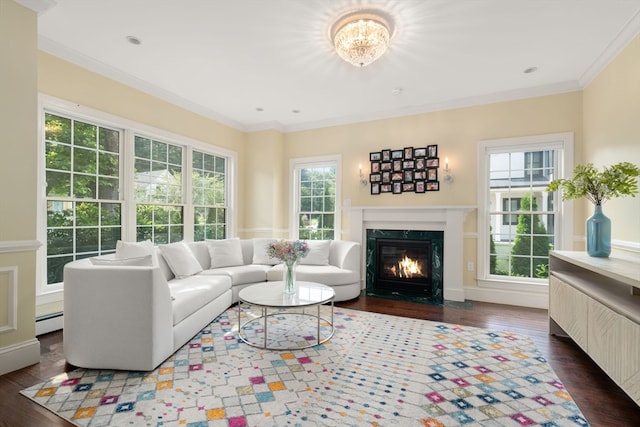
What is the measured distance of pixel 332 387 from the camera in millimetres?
2100

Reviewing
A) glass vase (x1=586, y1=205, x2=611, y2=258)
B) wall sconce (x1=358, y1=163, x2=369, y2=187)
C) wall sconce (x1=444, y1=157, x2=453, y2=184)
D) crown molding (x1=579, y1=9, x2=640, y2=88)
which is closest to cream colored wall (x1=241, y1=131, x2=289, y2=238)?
wall sconce (x1=358, y1=163, x2=369, y2=187)

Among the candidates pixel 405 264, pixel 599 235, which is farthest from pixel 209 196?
pixel 599 235

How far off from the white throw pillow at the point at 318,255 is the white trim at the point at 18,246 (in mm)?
3022

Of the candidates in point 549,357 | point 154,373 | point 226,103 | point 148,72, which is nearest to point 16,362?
point 154,373

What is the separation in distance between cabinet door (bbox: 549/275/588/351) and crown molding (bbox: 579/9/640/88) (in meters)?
2.29

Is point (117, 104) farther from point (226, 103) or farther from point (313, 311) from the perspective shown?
point (313, 311)

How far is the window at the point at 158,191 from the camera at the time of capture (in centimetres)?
397

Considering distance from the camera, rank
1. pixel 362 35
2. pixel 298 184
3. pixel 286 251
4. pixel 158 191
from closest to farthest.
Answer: pixel 362 35, pixel 286 251, pixel 158 191, pixel 298 184

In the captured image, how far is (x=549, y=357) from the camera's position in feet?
8.46

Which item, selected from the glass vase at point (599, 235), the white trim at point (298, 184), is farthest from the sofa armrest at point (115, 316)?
the glass vase at point (599, 235)

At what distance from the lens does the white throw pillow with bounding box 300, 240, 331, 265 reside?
462 centimetres

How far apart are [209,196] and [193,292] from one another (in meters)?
2.42

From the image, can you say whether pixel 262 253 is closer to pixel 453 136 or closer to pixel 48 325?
pixel 48 325

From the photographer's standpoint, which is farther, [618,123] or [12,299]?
[618,123]
